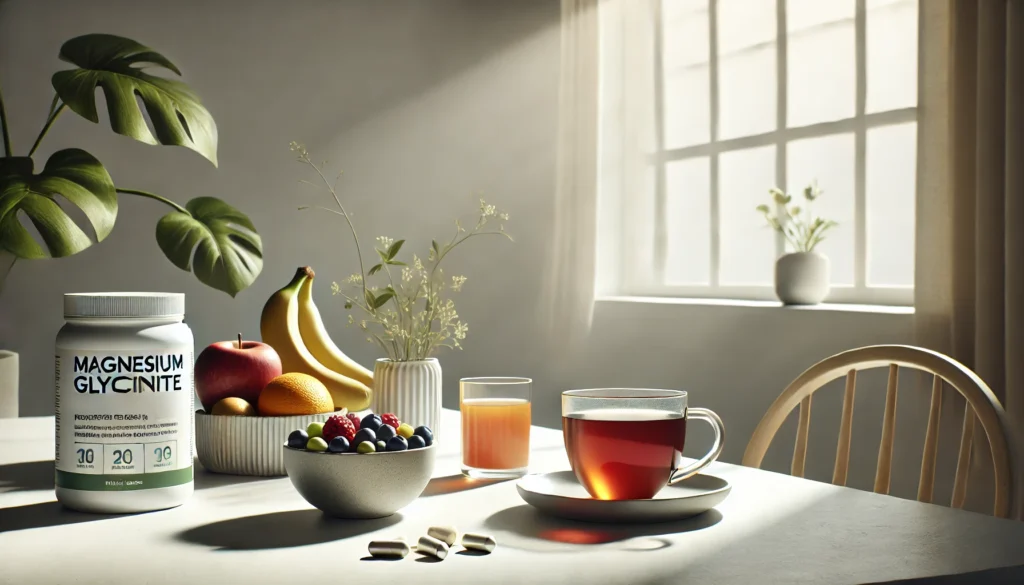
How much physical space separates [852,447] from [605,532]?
194 centimetres

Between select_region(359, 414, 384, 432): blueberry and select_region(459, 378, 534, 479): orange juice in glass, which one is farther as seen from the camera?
select_region(459, 378, 534, 479): orange juice in glass

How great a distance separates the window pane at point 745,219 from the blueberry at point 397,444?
2.47 m

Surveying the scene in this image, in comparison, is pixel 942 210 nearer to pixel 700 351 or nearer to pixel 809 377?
pixel 700 351

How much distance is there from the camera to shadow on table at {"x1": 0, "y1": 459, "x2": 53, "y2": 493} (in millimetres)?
1027

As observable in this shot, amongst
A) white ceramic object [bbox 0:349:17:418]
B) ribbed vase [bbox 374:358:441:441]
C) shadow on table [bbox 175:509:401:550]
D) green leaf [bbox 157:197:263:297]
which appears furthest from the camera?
white ceramic object [bbox 0:349:17:418]

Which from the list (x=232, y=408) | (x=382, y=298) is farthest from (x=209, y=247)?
(x=232, y=408)

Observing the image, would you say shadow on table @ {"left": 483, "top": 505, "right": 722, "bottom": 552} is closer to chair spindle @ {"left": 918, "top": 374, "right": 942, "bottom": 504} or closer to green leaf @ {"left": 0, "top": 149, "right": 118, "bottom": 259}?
chair spindle @ {"left": 918, "top": 374, "right": 942, "bottom": 504}

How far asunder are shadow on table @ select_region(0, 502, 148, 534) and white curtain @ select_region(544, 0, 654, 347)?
2.73 meters

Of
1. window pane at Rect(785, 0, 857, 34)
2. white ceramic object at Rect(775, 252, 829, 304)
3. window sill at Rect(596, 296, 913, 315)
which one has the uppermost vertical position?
window pane at Rect(785, 0, 857, 34)

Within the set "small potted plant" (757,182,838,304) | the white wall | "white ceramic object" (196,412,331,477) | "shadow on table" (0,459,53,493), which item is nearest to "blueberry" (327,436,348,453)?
"white ceramic object" (196,412,331,477)

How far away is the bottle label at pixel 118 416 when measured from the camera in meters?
0.84

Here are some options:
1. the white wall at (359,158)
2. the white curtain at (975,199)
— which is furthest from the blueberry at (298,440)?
the white wall at (359,158)

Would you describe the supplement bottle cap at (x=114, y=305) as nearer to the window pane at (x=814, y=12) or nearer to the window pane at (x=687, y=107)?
the window pane at (x=814, y=12)

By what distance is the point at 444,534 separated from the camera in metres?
0.76
